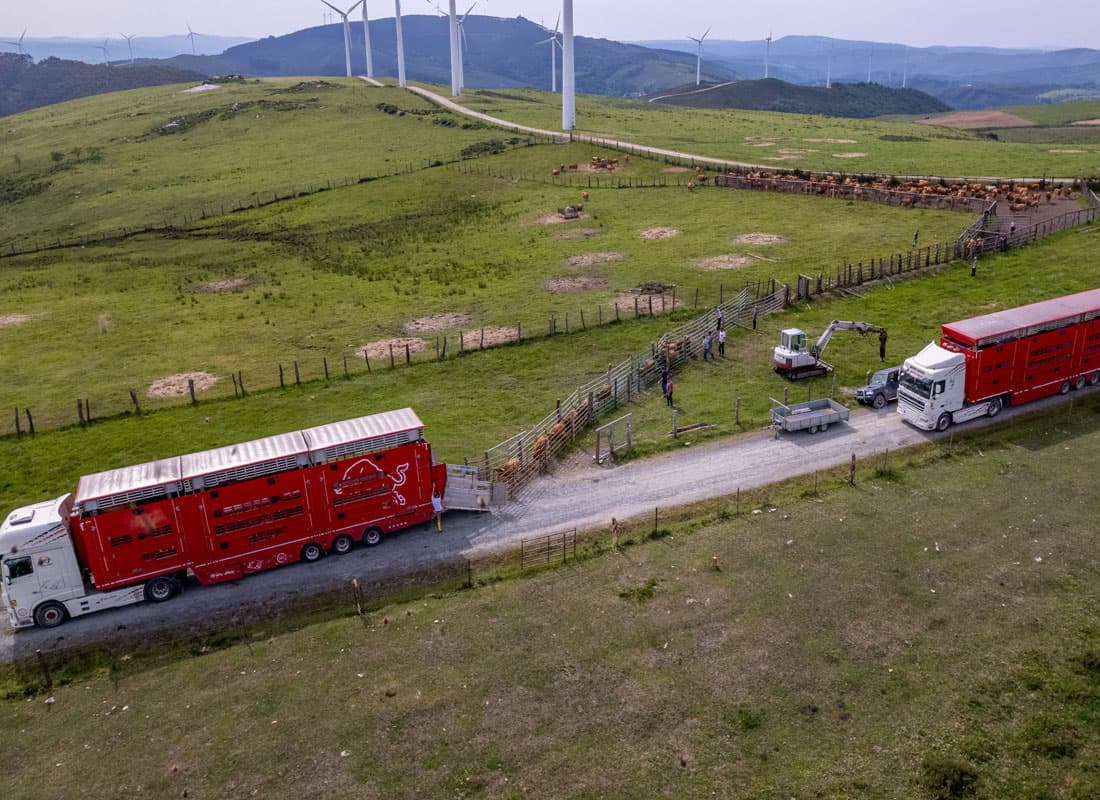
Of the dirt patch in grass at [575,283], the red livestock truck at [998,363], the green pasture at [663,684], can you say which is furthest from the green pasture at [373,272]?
the green pasture at [663,684]

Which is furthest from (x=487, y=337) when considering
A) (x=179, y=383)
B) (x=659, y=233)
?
(x=659, y=233)

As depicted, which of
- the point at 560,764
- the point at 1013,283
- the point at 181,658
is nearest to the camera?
the point at 560,764

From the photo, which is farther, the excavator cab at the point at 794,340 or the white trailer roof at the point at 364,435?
the excavator cab at the point at 794,340

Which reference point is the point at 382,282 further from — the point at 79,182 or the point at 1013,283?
the point at 79,182

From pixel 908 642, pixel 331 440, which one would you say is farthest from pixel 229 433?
pixel 908 642

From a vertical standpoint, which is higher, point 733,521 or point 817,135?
point 817,135

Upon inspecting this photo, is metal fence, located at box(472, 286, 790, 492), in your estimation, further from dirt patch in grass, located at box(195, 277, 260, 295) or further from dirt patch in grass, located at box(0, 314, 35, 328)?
dirt patch in grass, located at box(0, 314, 35, 328)

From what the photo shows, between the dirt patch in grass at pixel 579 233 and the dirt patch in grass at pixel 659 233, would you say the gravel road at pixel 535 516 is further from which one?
the dirt patch in grass at pixel 579 233

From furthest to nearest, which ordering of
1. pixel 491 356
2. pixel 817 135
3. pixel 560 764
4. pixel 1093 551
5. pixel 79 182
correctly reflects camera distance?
pixel 817 135 < pixel 79 182 < pixel 491 356 < pixel 1093 551 < pixel 560 764
